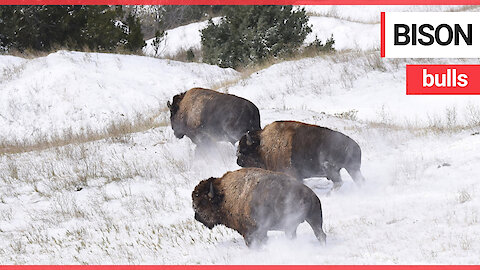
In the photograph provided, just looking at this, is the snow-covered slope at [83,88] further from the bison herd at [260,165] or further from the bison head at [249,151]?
the bison head at [249,151]

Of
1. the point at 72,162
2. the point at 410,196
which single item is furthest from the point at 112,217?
the point at 410,196

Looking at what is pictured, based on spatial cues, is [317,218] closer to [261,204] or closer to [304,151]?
[261,204]

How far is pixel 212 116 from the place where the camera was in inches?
478

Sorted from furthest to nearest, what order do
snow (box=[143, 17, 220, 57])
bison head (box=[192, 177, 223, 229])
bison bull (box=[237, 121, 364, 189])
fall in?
snow (box=[143, 17, 220, 57]) → bison bull (box=[237, 121, 364, 189]) → bison head (box=[192, 177, 223, 229])

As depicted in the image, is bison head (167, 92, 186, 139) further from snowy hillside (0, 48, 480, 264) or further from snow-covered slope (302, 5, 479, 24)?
snow-covered slope (302, 5, 479, 24)

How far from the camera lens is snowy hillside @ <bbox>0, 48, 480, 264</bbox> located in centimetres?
727

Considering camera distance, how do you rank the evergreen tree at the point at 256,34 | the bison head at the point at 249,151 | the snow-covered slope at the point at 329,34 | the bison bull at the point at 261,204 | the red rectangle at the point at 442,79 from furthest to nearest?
the snow-covered slope at the point at 329,34 < the evergreen tree at the point at 256,34 < the red rectangle at the point at 442,79 < the bison head at the point at 249,151 < the bison bull at the point at 261,204

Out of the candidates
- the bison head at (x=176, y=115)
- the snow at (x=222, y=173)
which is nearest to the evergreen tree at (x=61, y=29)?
the snow at (x=222, y=173)

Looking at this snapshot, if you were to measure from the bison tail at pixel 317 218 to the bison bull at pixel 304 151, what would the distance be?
2.33 m

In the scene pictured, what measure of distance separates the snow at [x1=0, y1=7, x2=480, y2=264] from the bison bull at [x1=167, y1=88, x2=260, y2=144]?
623 millimetres

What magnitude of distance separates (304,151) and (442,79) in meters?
16.7

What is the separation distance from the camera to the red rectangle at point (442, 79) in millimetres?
22234

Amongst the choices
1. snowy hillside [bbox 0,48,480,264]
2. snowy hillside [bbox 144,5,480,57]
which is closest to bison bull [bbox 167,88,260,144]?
snowy hillside [bbox 0,48,480,264]

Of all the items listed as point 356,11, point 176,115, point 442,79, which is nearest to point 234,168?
point 176,115
